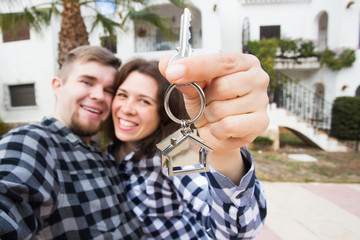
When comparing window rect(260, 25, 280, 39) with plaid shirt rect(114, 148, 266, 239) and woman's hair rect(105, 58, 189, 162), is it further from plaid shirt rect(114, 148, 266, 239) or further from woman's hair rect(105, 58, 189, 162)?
plaid shirt rect(114, 148, 266, 239)

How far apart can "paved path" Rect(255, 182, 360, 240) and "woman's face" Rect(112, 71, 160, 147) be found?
2.51 meters

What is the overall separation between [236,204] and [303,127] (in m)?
8.65

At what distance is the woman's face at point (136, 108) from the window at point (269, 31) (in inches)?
441

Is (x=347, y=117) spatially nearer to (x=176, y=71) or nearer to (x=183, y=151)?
(x=183, y=151)

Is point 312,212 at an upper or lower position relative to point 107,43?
lower

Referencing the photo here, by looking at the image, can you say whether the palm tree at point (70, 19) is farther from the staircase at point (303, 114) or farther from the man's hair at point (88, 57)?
the staircase at point (303, 114)

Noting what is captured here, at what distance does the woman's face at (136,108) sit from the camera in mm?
1512

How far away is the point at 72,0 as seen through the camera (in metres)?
5.68

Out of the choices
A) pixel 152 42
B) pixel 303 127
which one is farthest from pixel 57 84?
pixel 152 42

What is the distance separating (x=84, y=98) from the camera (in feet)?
5.57

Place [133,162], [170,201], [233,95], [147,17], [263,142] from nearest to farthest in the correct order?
[233,95] → [170,201] → [133,162] → [147,17] → [263,142]

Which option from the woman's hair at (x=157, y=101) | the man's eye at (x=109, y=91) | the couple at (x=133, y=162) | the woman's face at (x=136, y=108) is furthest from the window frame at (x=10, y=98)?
the woman's face at (x=136, y=108)

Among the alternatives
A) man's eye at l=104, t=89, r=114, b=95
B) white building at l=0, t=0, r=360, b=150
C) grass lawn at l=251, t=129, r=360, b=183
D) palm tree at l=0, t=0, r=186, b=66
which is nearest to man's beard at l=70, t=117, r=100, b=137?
man's eye at l=104, t=89, r=114, b=95

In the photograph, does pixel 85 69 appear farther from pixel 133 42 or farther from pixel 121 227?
pixel 133 42
